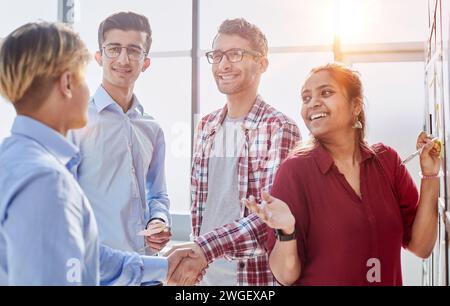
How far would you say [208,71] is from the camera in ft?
4.62

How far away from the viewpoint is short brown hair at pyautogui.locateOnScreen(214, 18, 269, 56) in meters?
1.29

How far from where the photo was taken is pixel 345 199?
3.34 feet

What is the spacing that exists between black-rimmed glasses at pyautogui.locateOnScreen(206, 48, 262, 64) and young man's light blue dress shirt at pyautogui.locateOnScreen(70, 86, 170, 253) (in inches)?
9.4

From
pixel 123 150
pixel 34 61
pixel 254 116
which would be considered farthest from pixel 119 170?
pixel 34 61

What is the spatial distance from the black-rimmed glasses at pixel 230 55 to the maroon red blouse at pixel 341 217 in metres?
0.38

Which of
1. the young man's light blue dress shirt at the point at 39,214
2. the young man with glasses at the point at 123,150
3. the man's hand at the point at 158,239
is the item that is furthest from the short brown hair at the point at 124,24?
the young man's light blue dress shirt at the point at 39,214

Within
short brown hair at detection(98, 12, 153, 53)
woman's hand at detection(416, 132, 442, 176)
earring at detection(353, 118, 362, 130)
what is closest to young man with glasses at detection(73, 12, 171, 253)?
short brown hair at detection(98, 12, 153, 53)

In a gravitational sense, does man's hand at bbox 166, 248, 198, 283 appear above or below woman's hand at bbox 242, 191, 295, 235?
below

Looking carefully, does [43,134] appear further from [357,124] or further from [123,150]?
[357,124]

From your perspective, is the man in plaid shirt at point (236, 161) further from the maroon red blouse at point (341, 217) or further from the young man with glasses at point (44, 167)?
the young man with glasses at point (44, 167)

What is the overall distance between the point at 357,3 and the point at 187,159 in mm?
870

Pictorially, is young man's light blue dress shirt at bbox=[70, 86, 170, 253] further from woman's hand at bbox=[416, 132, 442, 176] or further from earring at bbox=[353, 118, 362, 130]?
woman's hand at bbox=[416, 132, 442, 176]

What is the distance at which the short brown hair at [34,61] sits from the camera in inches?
28.0
